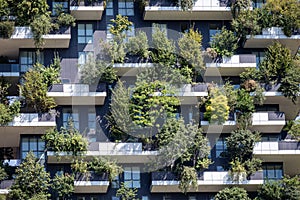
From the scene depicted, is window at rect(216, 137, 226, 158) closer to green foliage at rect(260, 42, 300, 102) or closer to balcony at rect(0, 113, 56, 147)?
green foliage at rect(260, 42, 300, 102)

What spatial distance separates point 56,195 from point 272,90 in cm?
1575

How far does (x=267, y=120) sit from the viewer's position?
94750 millimetres

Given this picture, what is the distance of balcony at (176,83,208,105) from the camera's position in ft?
309

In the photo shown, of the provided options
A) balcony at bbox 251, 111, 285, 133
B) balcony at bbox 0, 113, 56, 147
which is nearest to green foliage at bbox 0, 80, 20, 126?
balcony at bbox 0, 113, 56, 147

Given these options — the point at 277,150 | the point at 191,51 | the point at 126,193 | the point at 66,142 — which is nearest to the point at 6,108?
the point at 66,142

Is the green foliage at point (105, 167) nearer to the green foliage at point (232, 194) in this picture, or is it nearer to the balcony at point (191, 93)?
the balcony at point (191, 93)

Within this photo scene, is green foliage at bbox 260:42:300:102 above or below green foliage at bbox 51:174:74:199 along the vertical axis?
above

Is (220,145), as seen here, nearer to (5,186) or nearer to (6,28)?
(5,186)

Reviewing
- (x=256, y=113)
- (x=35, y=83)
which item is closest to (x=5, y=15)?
(x=35, y=83)

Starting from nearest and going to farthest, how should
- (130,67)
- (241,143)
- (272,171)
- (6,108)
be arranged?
(6,108) < (241,143) < (130,67) < (272,171)

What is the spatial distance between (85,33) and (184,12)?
264 inches

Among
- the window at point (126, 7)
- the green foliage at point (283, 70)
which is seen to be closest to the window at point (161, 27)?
the window at point (126, 7)

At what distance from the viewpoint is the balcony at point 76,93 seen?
93688mm

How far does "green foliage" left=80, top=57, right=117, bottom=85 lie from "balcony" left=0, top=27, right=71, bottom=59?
238 centimetres
